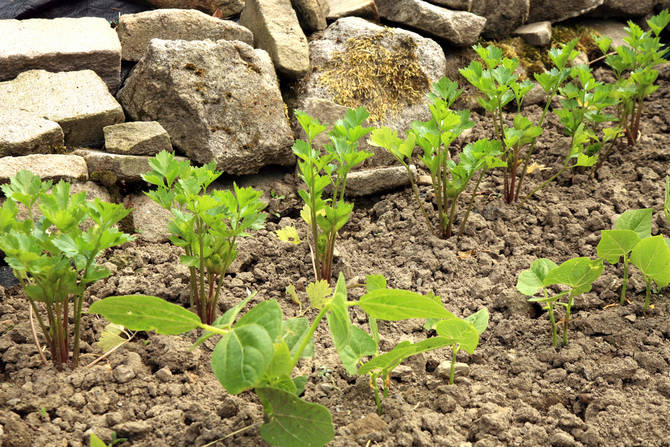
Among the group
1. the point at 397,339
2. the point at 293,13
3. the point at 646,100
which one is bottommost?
the point at 397,339

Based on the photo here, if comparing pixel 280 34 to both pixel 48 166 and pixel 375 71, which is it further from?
pixel 48 166

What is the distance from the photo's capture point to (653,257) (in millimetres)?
2191

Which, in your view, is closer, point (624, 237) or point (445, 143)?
point (624, 237)

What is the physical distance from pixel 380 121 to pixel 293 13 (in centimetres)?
80

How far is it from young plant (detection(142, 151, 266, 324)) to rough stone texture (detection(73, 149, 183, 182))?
0.64 metres

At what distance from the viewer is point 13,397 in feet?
6.27

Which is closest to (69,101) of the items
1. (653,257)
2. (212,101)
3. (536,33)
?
(212,101)

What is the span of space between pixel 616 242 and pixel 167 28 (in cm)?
244

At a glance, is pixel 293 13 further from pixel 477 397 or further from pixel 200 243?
pixel 477 397

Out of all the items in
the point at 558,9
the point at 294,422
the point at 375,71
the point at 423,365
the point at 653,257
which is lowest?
the point at 423,365

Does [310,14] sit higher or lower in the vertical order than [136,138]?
higher

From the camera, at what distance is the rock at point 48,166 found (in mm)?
2607

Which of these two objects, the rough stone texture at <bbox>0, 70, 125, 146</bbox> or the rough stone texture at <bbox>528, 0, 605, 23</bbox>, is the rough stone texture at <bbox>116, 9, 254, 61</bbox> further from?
the rough stone texture at <bbox>528, 0, 605, 23</bbox>

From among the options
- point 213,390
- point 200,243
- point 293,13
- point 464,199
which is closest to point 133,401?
point 213,390
